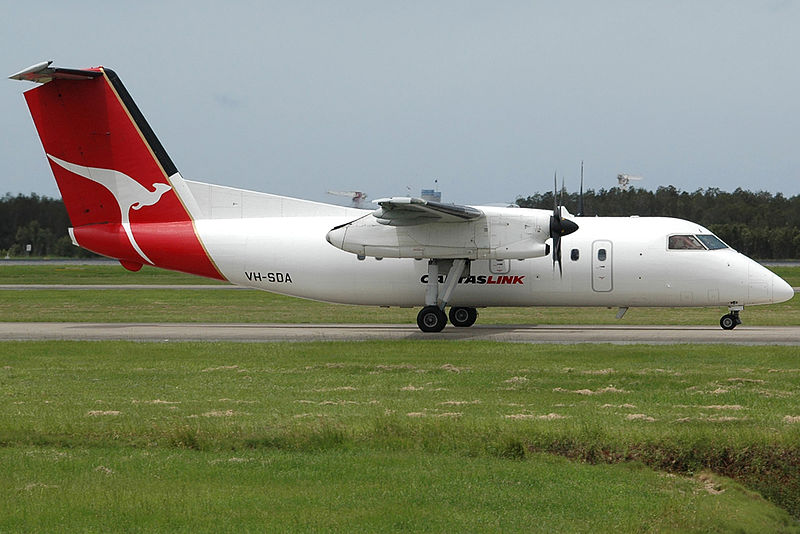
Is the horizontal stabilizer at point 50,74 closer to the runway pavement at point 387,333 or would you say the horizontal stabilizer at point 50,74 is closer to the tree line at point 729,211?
the runway pavement at point 387,333

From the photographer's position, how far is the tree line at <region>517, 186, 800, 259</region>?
284ft

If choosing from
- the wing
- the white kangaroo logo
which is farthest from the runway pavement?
the wing

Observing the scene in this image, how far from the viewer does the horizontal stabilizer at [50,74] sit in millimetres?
25844

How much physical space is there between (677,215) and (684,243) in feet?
228

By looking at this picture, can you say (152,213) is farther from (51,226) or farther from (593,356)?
(51,226)

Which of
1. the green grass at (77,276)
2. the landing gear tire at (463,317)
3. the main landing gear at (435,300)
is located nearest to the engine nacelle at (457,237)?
the main landing gear at (435,300)

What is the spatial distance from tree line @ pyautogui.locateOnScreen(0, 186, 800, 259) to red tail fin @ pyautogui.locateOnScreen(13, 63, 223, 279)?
194 ft

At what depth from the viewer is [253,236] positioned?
91.0 ft

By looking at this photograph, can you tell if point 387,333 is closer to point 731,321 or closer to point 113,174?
point 113,174

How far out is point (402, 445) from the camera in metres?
11.5

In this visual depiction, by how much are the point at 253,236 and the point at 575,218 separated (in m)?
9.73

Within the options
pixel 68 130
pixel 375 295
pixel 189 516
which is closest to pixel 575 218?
pixel 375 295

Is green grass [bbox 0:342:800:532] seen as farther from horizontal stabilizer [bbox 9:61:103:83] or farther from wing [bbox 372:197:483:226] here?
horizontal stabilizer [bbox 9:61:103:83]

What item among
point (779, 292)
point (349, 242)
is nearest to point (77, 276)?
point (349, 242)
